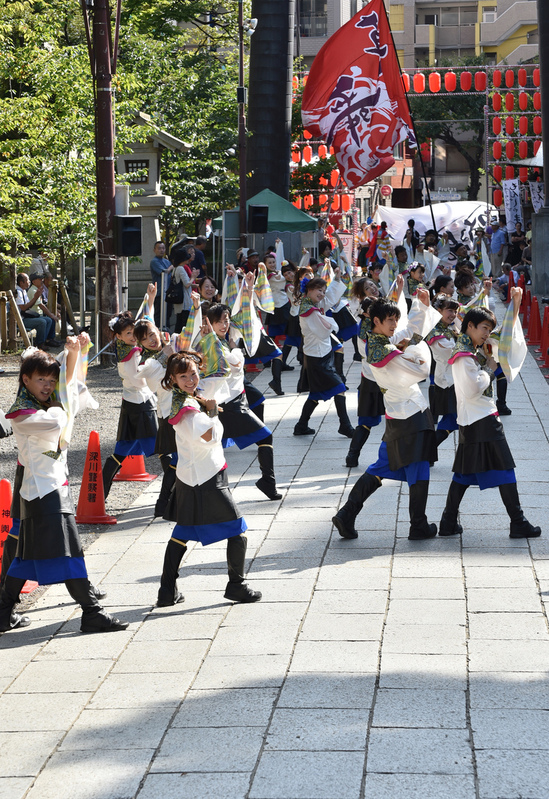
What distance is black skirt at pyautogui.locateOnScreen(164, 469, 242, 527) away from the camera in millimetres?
5715

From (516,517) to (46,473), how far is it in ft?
10.5

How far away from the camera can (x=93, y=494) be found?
7.93 m

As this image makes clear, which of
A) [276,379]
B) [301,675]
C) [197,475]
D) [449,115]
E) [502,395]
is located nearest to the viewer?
[301,675]

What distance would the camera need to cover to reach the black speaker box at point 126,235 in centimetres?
1468

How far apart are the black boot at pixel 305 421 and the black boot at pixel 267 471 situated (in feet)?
7.36

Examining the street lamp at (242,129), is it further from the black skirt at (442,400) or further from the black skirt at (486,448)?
the black skirt at (486,448)

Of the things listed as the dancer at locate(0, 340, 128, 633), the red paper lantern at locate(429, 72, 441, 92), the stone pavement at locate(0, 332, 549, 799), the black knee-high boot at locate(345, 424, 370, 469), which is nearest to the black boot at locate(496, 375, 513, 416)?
the black knee-high boot at locate(345, 424, 370, 469)

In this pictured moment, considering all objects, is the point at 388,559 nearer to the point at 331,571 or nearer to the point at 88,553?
the point at 331,571

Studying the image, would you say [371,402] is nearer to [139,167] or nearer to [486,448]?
[486,448]

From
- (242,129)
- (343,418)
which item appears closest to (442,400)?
(343,418)

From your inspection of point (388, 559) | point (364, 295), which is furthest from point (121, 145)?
point (388, 559)

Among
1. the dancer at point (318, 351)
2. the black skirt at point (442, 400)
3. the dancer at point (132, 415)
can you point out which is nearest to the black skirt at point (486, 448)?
the black skirt at point (442, 400)

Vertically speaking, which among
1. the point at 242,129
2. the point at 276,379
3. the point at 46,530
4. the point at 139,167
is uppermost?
the point at 242,129

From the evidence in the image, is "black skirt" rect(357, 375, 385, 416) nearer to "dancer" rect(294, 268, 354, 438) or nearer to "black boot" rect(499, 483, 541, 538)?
"dancer" rect(294, 268, 354, 438)
